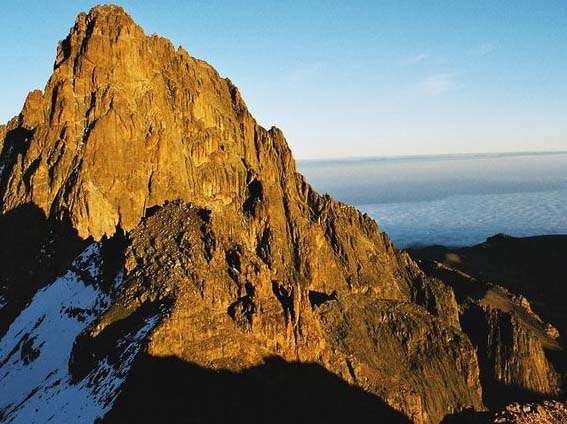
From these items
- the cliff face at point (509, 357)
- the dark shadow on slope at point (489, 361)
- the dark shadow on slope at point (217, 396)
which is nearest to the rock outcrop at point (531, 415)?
the dark shadow on slope at point (217, 396)

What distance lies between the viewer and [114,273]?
60.5 metres

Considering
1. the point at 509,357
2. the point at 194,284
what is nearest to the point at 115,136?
the point at 194,284

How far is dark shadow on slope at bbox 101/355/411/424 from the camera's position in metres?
36.9

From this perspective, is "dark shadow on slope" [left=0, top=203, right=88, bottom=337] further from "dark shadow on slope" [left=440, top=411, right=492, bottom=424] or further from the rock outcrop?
the rock outcrop

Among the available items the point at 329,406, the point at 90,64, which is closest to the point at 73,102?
the point at 90,64

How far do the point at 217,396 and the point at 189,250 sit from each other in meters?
19.4

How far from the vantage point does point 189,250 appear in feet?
182

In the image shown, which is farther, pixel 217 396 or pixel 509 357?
pixel 509 357

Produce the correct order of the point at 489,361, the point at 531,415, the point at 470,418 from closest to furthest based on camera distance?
the point at 531,415 < the point at 470,418 < the point at 489,361

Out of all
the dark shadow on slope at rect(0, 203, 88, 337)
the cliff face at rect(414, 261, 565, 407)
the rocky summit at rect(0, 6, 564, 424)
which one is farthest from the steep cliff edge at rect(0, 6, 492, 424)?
the cliff face at rect(414, 261, 565, 407)

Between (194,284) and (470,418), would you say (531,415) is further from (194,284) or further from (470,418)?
(194,284)

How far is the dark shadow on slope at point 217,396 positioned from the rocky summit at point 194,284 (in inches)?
6.1

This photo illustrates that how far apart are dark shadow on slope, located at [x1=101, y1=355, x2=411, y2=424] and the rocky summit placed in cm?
15

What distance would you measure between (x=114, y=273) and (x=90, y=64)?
5833 centimetres
